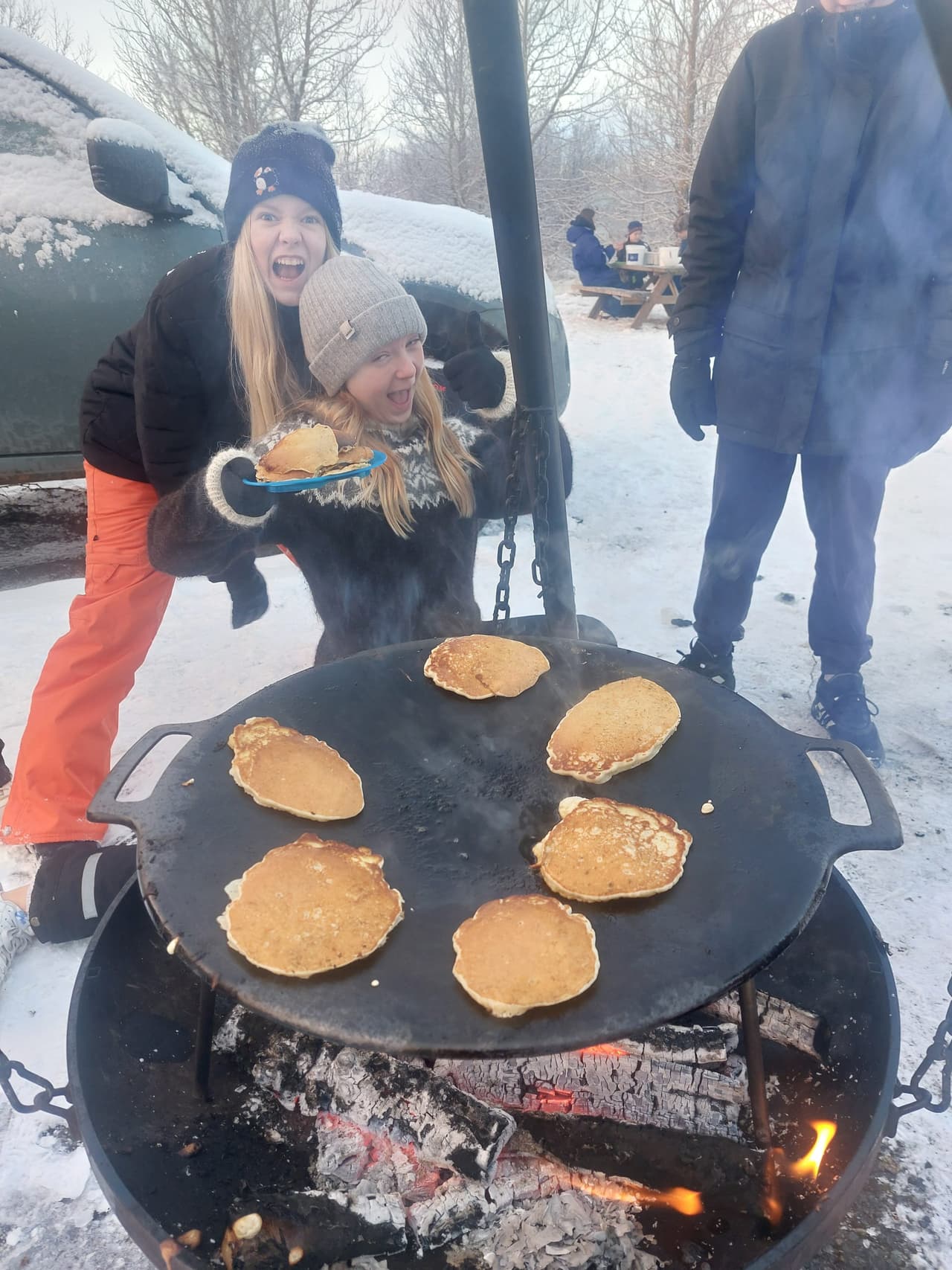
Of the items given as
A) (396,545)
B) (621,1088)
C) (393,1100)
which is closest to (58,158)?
(396,545)

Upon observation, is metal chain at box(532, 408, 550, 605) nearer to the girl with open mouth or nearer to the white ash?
the girl with open mouth

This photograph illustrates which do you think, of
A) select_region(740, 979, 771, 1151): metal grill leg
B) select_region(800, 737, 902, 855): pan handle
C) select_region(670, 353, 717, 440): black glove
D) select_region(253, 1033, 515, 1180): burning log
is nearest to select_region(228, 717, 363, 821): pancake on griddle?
select_region(253, 1033, 515, 1180): burning log

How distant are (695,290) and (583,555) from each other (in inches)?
90.0

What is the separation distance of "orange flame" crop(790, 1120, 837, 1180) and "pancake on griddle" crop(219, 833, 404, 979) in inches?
37.1

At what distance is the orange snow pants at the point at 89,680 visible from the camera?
275 centimetres

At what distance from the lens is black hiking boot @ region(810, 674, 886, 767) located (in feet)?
11.2

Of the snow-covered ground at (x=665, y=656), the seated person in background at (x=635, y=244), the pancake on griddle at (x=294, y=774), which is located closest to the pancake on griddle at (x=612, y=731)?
the pancake on griddle at (x=294, y=774)

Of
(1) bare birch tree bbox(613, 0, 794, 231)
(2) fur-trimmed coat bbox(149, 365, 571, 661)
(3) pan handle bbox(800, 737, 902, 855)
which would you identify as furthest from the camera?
(1) bare birch tree bbox(613, 0, 794, 231)

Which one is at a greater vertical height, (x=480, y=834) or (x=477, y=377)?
(x=477, y=377)

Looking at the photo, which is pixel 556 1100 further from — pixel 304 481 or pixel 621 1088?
pixel 304 481

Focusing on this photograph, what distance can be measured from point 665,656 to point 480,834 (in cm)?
270

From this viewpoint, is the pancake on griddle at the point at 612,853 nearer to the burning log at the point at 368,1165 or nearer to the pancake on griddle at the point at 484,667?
the pancake on griddle at the point at 484,667

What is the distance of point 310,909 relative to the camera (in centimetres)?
138

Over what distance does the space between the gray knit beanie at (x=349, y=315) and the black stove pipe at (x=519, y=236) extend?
1.28 ft
